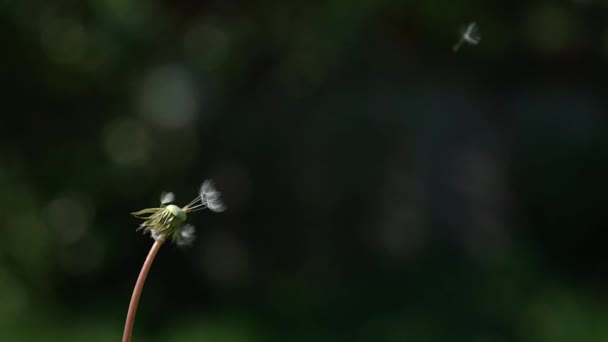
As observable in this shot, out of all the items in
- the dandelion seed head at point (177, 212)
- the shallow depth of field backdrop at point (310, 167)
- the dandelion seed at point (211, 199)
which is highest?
the shallow depth of field backdrop at point (310, 167)

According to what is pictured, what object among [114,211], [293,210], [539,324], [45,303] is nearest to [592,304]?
[539,324]

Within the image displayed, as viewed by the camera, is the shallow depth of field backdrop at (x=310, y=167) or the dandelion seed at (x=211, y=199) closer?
the dandelion seed at (x=211, y=199)

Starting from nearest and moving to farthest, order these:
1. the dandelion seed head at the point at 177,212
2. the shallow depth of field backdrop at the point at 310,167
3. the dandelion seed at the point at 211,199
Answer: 1. the dandelion seed head at the point at 177,212
2. the dandelion seed at the point at 211,199
3. the shallow depth of field backdrop at the point at 310,167

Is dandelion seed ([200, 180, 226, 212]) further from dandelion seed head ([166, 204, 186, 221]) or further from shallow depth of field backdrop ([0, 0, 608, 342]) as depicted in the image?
shallow depth of field backdrop ([0, 0, 608, 342])

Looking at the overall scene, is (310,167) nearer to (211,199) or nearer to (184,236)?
(211,199)

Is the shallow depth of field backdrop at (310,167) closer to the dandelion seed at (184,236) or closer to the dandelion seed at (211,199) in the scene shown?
the dandelion seed at (211,199)

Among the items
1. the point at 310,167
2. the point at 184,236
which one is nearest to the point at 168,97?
the point at 310,167

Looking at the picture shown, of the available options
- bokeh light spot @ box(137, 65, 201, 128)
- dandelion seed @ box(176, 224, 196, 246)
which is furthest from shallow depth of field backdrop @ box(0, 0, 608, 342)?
dandelion seed @ box(176, 224, 196, 246)

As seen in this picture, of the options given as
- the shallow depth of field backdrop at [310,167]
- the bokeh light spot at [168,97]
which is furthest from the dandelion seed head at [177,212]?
the bokeh light spot at [168,97]

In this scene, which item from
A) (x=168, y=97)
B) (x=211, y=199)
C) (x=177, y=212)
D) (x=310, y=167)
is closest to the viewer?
(x=177, y=212)
